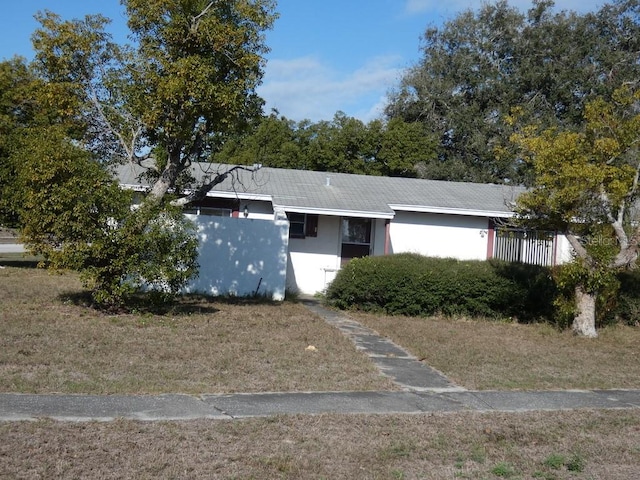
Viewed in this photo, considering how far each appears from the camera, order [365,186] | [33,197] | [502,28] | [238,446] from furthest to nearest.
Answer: [502,28], [365,186], [33,197], [238,446]

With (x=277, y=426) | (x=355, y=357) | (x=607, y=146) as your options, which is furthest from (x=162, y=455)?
(x=607, y=146)

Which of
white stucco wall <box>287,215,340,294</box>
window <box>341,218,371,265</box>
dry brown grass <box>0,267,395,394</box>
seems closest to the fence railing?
window <box>341,218,371,265</box>

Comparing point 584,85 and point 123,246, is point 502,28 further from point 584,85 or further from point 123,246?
point 123,246

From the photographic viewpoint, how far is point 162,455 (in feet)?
19.3

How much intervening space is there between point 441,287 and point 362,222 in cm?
515

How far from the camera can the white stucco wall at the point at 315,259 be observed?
19.7 m

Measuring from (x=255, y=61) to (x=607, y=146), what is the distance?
6728mm

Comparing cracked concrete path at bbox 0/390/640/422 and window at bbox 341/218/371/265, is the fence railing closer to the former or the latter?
window at bbox 341/218/371/265

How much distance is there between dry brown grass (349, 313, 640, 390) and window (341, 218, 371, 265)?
4697 mm

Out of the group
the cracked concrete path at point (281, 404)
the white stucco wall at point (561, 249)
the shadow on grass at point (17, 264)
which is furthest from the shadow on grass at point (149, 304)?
the white stucco wall at point (561, 249)

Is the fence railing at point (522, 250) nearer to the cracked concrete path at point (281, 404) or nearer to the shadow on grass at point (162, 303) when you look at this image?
the shadow on grass at point (162, 303)

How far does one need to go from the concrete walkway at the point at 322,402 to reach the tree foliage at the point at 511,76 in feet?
84.1

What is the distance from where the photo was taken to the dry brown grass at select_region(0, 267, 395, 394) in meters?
8.44

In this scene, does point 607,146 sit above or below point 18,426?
above
